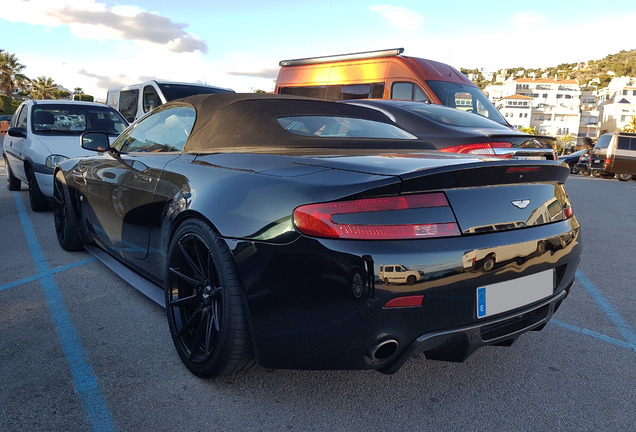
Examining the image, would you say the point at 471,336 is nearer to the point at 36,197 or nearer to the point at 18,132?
the point at 36,197

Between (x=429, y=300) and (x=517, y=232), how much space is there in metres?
0.54

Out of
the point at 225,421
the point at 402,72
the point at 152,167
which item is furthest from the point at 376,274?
the point at 402,72

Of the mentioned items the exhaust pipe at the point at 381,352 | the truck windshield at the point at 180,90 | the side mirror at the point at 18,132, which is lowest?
the exhaust pipe at the point at 381,352

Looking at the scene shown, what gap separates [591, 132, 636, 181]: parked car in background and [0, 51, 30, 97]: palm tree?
6478cm

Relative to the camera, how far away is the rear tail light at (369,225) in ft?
6.27

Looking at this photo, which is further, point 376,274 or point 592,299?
point 592,299

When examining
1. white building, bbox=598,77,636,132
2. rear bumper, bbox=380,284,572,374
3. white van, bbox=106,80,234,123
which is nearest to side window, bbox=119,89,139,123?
white van, bbox=106,80,234,123

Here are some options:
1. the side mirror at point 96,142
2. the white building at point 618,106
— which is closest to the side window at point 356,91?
the side mirror at point 96,142

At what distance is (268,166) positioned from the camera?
2.35m

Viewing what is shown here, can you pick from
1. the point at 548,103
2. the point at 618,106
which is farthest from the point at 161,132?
the point at 548,103

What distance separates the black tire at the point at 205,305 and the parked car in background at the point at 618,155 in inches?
850

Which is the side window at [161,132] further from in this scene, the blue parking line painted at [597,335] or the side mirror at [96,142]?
the blue parking line painted at [597,335]

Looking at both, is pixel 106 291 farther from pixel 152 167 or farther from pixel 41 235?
pixel 41 235

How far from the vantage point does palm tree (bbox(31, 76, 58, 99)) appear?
75938mm
